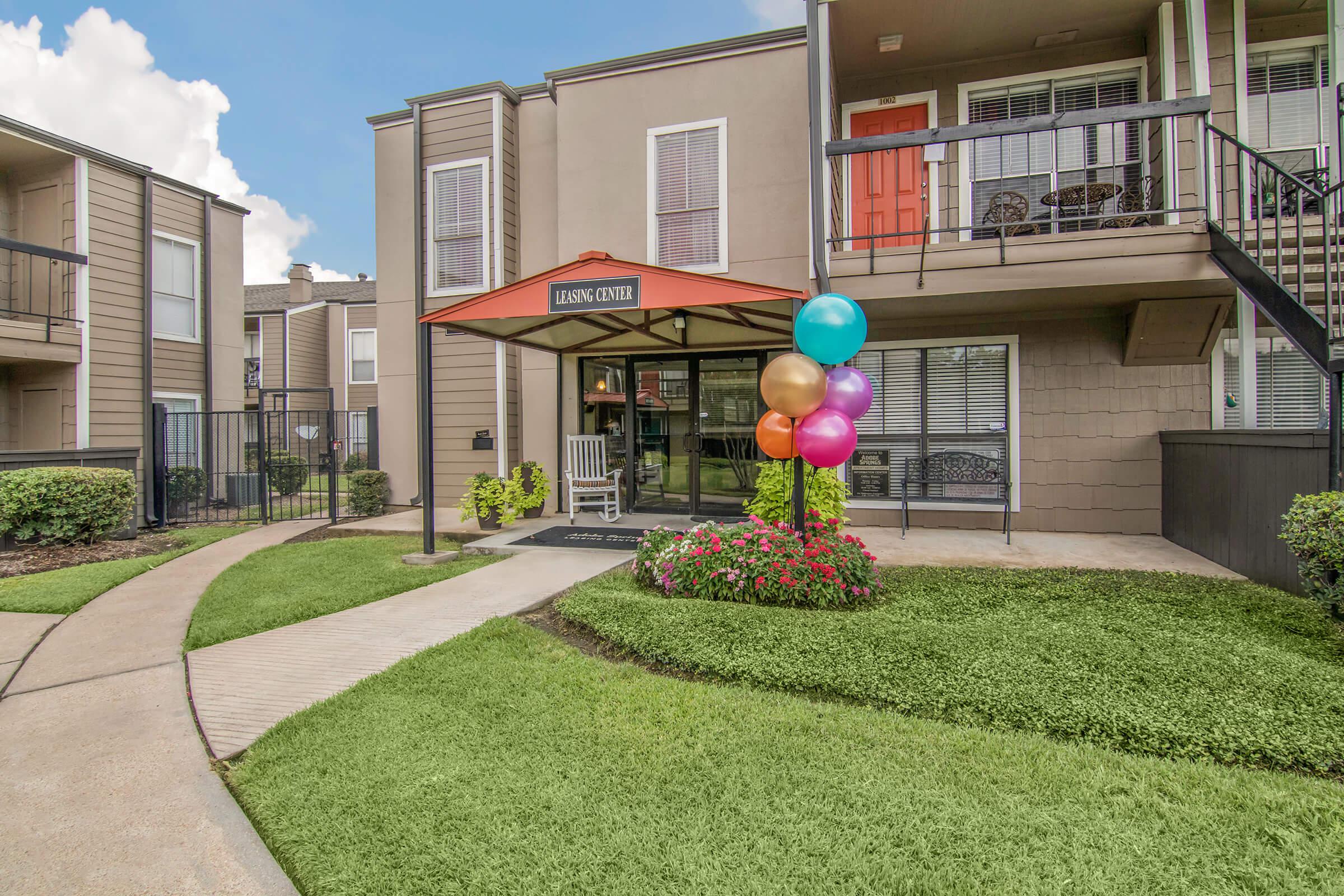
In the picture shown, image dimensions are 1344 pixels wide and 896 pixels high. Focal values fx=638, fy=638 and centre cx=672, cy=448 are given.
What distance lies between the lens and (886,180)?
8320 millimetres

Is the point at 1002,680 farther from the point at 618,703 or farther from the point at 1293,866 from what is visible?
the point at 618,703

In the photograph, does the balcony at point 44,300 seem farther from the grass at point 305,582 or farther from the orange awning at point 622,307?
the orange awning at point 622,307

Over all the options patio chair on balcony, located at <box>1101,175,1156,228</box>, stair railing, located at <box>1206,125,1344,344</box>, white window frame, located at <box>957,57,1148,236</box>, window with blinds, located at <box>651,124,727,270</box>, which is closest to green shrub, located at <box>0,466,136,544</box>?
window with blinds, located at <box>651,124,727,270</box>

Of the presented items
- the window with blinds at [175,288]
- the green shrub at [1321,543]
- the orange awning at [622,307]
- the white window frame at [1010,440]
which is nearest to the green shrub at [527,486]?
the orange awning at [622,307]

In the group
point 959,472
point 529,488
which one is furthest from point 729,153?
point 529,488

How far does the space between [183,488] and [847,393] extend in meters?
10.3

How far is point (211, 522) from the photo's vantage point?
955 centimetres

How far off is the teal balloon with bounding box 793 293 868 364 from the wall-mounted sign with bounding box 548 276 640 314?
1465mm

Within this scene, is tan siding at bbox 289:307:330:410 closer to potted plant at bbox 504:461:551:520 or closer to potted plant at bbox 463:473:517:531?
potted plant at bbox 504:461:551:520

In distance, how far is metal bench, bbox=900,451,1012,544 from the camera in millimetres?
7504

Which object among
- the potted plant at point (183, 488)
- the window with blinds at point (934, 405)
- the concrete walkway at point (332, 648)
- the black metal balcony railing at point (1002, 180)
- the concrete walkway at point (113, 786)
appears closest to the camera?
the concrete walkway at point (113, 786)

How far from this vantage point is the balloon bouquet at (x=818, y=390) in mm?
4555

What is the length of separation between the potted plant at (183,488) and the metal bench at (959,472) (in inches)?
411

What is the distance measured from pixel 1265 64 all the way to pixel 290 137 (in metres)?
22.9
